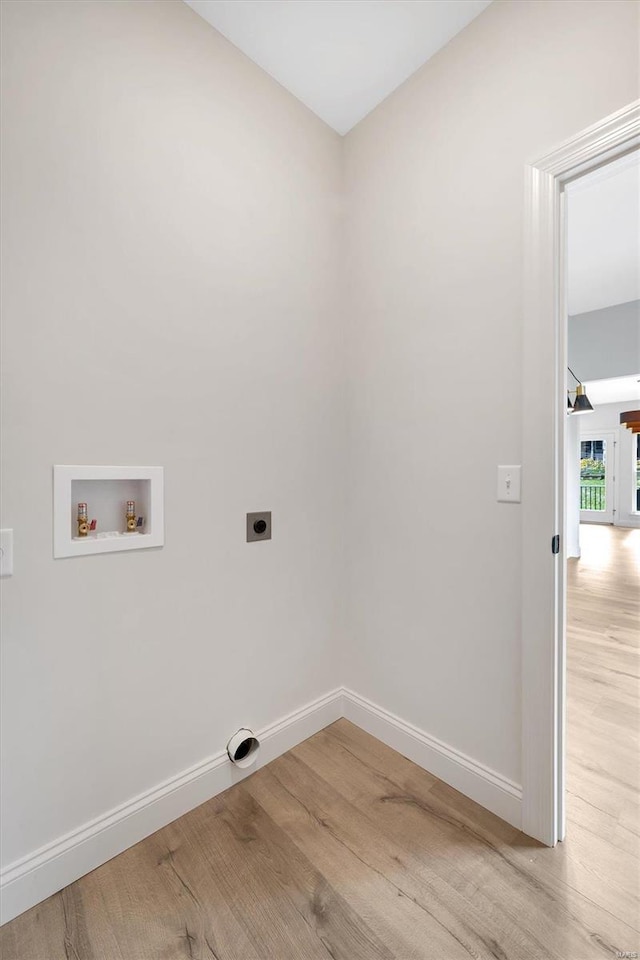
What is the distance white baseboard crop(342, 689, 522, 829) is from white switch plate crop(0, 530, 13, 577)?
151cm

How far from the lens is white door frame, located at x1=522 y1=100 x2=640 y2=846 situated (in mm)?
1267

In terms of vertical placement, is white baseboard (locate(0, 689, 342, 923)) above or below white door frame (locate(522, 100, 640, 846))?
below

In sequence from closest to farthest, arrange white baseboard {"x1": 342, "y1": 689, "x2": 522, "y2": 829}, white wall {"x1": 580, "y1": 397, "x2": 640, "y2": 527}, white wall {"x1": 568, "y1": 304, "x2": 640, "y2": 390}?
1. white baseboard {"x1": 342, "y1": 689, "x2": 522, "y2": 829}
2. white wall {"x1": 568, "y1": 304, "x2": 640, "y2": 390}
3. white wall {"x1": 580, "y1": 397, "x2": 640, "y2": 527}

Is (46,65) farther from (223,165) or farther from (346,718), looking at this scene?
(346,718)

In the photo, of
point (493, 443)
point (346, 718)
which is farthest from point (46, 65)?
point (346, 718)

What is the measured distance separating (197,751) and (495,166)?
2260 mm

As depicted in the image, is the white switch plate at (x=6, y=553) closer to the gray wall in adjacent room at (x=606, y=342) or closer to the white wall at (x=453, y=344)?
the white wall at (x=453, y=344)

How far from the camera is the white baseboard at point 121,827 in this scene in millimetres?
1110

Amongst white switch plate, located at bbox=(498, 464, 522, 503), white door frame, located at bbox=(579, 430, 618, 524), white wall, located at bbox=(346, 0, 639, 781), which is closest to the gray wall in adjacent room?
white wall, located at bbox=(346, 0, 639, 781)

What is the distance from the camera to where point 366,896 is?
1151 millimetres

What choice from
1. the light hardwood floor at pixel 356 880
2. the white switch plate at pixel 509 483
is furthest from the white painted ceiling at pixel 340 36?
the light hardwood floor at pixel 356 880

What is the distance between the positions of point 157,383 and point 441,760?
172 cm

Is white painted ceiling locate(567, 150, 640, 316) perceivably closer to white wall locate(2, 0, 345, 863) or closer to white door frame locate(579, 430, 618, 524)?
white wall locate(2, 0, 345, 863)

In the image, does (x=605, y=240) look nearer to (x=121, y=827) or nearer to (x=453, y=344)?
(x=453, y=344)
